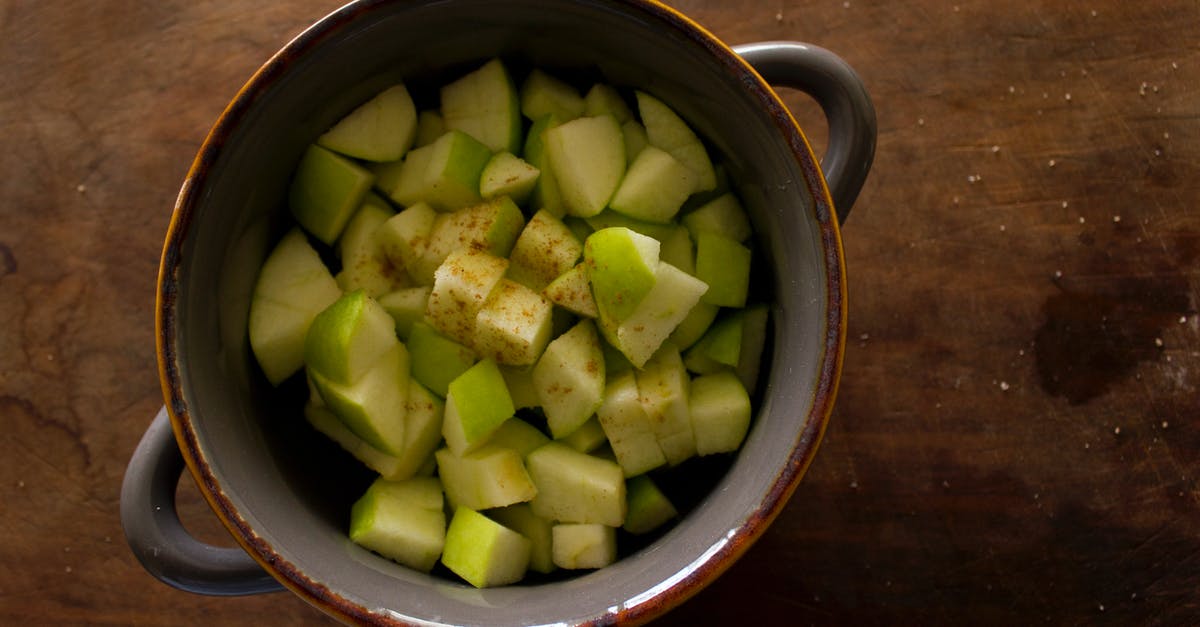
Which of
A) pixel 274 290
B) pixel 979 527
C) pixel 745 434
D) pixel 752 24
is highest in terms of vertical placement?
pixel 752 24

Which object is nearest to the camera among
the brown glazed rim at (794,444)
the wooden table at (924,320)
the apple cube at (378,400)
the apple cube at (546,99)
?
the brown glazed rim at (794,444)

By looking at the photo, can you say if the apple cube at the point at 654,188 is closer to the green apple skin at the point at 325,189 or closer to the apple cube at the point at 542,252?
the apple cube at the point at 542,252

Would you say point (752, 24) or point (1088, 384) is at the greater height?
point (752, 24)

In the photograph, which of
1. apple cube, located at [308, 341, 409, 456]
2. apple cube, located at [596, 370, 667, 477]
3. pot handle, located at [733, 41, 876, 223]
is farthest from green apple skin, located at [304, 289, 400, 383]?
pot handle, located at [733, 41, 876, 223]

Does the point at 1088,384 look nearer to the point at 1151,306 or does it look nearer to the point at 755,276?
the point at 1151,306

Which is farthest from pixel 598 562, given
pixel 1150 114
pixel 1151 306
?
pixel 1150 114

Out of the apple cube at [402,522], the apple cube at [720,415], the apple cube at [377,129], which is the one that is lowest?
the apple cube at [402,522]

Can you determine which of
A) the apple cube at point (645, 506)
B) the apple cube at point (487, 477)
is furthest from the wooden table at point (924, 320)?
the apple cube at point (487, 477)
